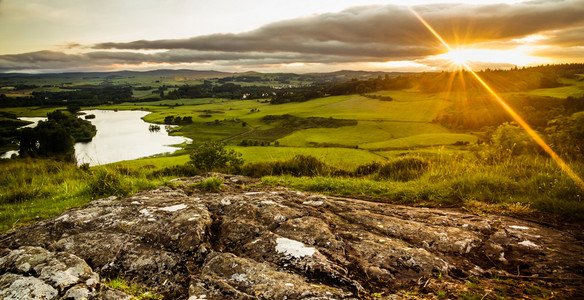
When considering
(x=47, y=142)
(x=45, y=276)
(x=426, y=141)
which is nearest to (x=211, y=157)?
(x=45, y=276)

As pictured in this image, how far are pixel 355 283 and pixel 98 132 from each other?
12986 cm

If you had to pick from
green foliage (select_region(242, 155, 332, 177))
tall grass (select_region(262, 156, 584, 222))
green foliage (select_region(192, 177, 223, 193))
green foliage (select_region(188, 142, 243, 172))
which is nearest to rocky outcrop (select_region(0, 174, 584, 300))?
tall grass (select_region(262, 156, 584, 222))

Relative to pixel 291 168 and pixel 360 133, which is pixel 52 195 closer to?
pixel 291 168

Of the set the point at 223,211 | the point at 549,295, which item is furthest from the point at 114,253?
the point at 549,295

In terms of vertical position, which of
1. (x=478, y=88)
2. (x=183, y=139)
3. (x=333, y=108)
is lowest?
(x=183, y=139)

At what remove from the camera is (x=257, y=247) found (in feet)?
11.8

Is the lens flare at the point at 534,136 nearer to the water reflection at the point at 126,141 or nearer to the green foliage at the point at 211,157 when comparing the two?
the green foliage at the point at 211,157

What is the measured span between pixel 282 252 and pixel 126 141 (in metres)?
105

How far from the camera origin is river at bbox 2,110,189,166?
71.9 meters

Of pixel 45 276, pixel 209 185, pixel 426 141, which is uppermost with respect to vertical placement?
pixel 45 276

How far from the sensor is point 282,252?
3451 millimetres

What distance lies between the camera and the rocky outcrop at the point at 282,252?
2.79m

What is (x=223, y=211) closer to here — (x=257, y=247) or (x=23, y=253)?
(x=257, y=247)

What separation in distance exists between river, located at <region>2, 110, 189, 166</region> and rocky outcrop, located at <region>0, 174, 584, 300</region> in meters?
66.9
